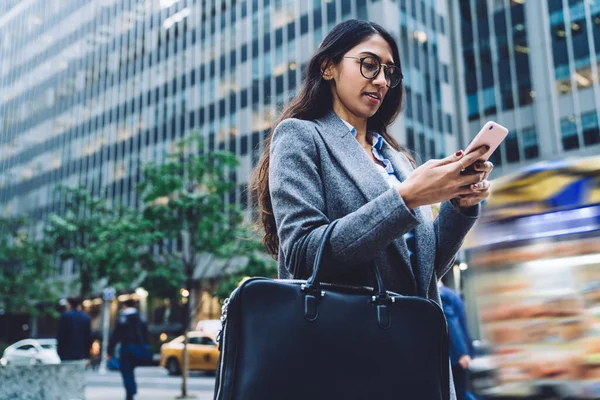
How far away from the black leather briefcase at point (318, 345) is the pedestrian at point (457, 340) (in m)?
5.65

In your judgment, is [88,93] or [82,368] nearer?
[82,368]

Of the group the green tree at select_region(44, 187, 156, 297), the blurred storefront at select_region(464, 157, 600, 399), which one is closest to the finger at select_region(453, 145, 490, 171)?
the blurred storefront at select_region(464, 157, 600, 399)

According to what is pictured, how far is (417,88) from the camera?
35.4 meters

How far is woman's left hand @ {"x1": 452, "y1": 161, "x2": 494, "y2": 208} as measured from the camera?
4.84 feet

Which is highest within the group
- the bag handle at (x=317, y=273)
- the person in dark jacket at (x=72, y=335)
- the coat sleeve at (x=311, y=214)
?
the coat sleeve at (x=311, y=214)

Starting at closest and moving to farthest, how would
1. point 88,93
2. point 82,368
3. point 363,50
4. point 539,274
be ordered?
1. point 363,50
2. point 539,274
3. point 82,368
4. point 88,93

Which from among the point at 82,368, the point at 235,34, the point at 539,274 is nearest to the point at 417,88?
the point at 235,34

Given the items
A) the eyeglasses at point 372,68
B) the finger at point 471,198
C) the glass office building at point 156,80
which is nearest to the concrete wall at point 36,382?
the eyeglasses at point 372,68

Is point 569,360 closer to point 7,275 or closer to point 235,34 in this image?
point 7,275

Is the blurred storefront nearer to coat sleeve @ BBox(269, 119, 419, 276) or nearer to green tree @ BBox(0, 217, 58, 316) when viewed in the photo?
coat sleeve @ BBox(269, 119, 419, 276)

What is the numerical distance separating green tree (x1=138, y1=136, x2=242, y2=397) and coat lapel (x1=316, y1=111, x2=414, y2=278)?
44.1 feet

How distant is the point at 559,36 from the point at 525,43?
2.00m

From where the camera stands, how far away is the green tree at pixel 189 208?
1525 cm

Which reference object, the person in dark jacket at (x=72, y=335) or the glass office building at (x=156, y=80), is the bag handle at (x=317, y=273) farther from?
the glass office building at (x=156, y=80)
